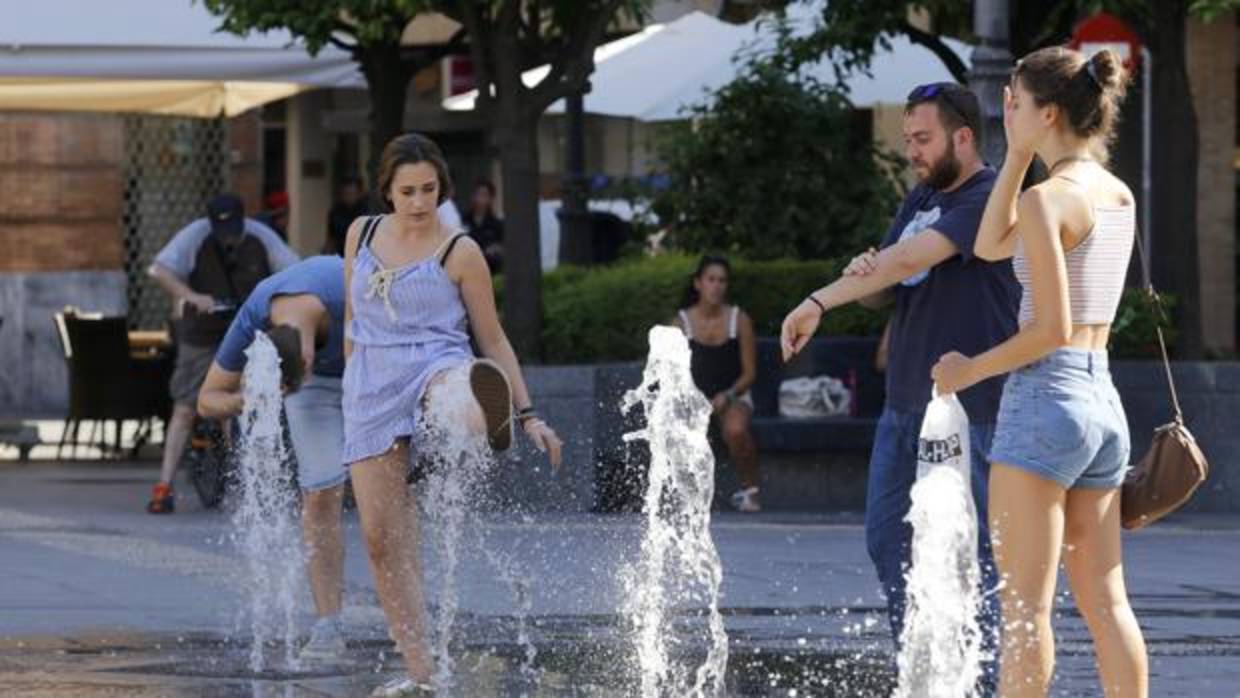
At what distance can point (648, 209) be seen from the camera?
1903 centimetres

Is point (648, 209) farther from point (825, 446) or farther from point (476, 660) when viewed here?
point (476, 660)

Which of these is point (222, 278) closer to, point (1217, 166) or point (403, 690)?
point (403, 690)

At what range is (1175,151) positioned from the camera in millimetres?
16875

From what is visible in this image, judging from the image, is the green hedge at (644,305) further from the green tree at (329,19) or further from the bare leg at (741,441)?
the green tree at (329,19)

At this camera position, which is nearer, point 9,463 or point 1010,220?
point 1010,220

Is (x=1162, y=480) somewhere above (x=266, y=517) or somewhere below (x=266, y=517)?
above

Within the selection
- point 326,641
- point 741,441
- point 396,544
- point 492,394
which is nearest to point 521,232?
point 741,441

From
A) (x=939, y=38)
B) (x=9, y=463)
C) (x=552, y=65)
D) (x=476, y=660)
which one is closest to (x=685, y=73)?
(x=939, y=38)

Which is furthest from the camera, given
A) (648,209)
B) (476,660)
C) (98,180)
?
(98,180)

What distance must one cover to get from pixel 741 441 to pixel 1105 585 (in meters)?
8.57

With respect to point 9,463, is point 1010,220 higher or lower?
higher

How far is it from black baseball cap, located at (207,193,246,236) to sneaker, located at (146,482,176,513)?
1.42m

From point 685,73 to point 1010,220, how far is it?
46.1ft

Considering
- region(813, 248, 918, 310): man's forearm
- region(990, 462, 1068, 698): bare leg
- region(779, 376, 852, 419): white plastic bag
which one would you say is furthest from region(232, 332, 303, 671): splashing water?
region(779, 376, 852, 419): white plastic bag
